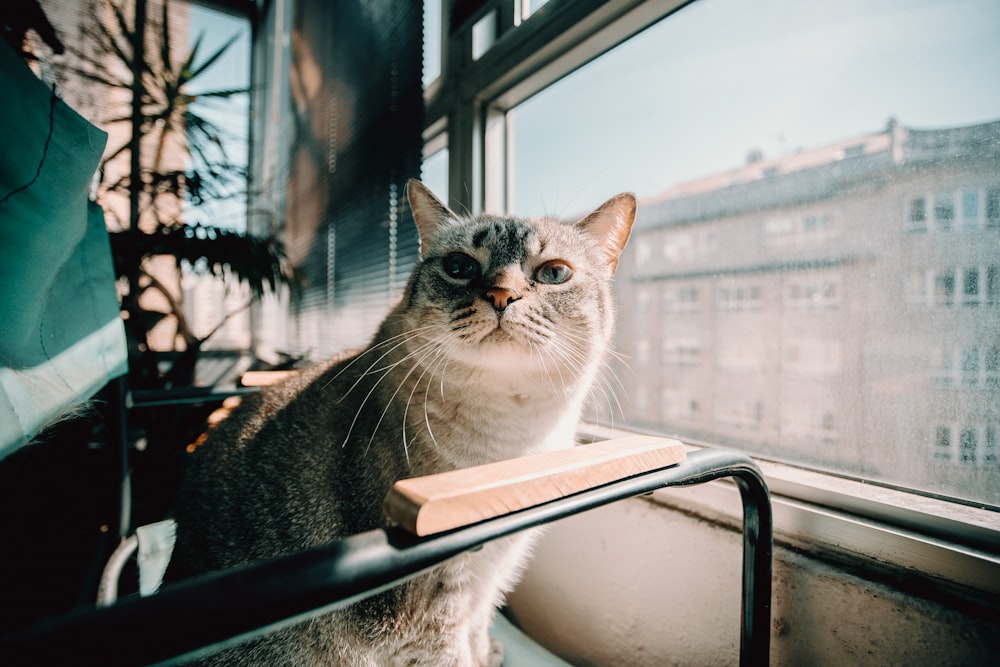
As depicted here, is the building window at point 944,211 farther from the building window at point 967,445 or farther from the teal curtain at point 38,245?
the teal curtain at point 38,245

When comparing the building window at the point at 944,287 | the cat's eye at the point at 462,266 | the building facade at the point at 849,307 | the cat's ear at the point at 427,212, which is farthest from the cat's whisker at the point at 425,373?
the building window at the point at 944,287

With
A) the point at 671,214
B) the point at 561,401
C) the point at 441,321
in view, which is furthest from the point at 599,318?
the point at 671,214

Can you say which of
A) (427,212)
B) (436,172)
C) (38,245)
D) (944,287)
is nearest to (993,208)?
(944,287)

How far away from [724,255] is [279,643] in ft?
3.88

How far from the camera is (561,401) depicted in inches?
33.7

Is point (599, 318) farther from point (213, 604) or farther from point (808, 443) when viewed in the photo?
point (213, 604)

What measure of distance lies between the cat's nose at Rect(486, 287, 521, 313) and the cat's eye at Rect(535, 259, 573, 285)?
132mm

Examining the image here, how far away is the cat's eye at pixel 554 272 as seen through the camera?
896mm

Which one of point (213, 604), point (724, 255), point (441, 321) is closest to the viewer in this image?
point (213, 604)

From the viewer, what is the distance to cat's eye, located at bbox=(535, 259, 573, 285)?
2.94ft

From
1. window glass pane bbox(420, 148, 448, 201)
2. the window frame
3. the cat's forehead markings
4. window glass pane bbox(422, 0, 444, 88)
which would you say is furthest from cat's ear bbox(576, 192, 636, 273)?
window glass pane bbox(422, 0, 444, 88)

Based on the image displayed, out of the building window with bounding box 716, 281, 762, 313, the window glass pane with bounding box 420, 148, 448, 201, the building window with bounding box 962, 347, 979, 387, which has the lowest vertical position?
the building window with bounding box 962, 347, 979, 387

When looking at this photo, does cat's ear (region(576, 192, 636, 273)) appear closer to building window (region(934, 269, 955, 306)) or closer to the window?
the window

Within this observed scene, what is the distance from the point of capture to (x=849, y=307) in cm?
84
